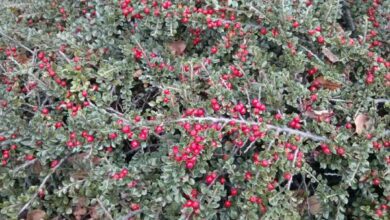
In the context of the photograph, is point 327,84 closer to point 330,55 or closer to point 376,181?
point 330,55

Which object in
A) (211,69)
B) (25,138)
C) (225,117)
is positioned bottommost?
(25,138)

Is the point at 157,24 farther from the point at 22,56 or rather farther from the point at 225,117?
the point at 22,56

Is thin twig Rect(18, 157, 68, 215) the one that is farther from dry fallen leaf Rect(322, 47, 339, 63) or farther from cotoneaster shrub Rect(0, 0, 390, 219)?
dry fallen leaf Rect(322, 47, 339, 63)

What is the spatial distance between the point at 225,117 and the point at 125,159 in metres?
0.76

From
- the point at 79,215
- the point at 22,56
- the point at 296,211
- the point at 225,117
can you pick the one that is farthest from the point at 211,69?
the point at 22,56

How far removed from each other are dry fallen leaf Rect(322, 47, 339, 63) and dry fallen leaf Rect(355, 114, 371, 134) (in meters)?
0.44

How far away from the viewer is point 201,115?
2625mm

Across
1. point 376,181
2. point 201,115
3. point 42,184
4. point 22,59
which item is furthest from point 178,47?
point 376,181

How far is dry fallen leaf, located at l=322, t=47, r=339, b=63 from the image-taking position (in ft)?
A: 9.58

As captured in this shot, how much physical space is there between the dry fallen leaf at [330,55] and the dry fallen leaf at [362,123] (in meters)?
0.44

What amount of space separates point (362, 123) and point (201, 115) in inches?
36.7

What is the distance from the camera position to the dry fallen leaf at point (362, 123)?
260 cm

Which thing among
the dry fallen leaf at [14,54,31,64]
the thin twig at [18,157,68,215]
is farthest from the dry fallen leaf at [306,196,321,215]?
the dry fallen leaf at [14,54,31,64]

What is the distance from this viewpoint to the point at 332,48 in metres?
2.94
